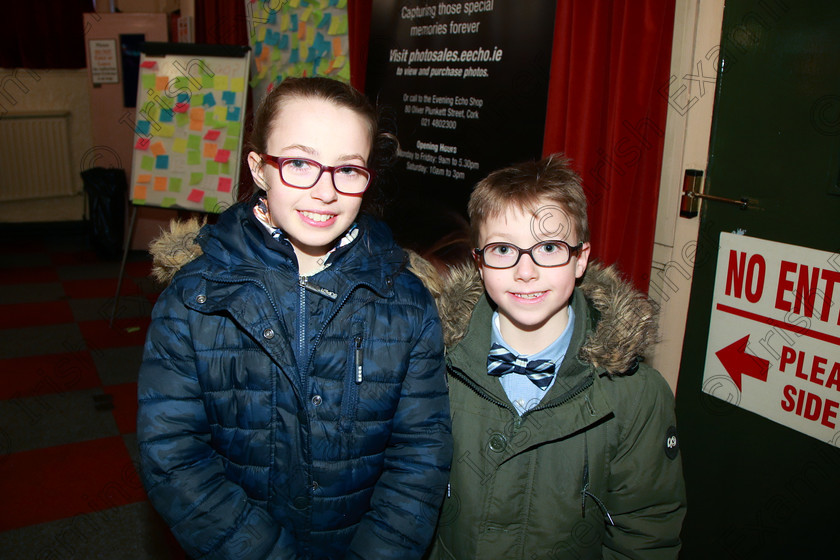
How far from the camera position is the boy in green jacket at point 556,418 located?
1206 millimetres

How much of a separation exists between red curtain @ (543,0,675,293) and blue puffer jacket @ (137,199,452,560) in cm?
95

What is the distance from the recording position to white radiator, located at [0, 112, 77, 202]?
580cm

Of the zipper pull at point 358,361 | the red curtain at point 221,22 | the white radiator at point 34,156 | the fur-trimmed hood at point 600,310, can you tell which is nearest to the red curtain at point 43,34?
the white radiator at point 34,156

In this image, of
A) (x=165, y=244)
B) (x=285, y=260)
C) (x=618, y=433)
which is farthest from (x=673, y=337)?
(x=165, y=244)

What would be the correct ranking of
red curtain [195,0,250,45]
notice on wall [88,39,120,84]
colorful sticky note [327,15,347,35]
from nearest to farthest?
colorful sticky note [327,15,347,35], red curtain [195,0,250,45], notice on wall [88,39,120,84]

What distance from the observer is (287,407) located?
117 centimetres

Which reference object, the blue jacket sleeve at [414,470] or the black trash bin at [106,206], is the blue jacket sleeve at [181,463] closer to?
the blue jacket sleeve at [414,470]

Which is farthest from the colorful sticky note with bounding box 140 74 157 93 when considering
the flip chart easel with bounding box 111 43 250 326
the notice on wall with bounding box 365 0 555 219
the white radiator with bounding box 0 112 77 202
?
the white radiator with bounding box 0 112 77 202

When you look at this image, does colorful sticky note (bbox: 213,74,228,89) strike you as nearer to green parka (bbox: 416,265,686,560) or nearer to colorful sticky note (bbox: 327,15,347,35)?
colorful sticky note (bbox: 327,15,347,35)

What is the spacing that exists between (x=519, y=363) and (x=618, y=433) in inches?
9.5

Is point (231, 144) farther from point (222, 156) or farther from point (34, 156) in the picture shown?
point (34, 156)

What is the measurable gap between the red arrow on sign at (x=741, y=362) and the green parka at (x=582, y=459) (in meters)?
0.79

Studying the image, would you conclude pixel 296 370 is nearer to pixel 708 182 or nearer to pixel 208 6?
pixel 708 182

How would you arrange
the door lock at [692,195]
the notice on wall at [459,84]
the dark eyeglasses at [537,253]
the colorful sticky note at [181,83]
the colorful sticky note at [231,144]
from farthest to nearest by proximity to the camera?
1. the colorful sticky note at [181,83]
2. the colorful sticky note at [231,144]
3. the notice on wall at [459,84]
4. the door lock at [692,195]
5. the dark eyeglasses at [537,253]
